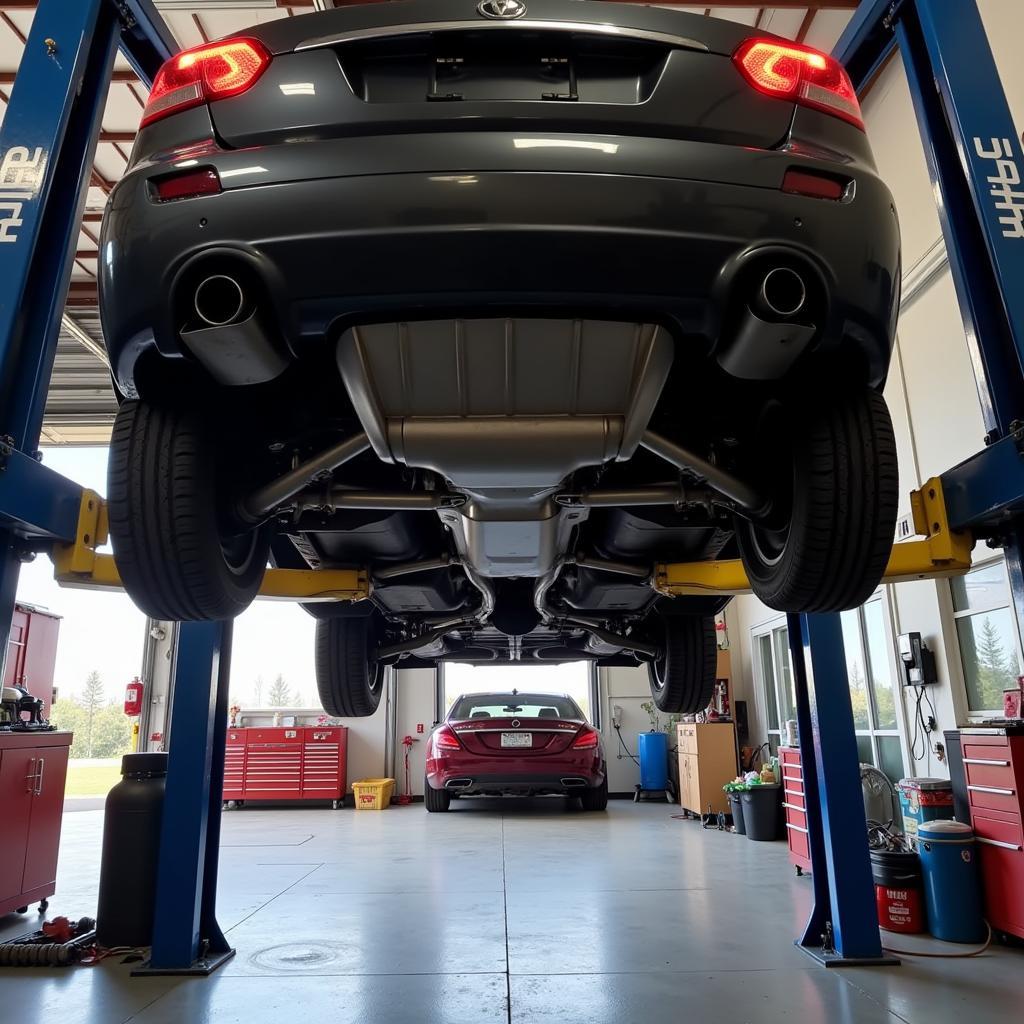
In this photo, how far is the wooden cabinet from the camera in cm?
736

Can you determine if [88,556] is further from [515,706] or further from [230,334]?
[515,706]

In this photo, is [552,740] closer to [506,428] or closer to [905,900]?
[905,900]

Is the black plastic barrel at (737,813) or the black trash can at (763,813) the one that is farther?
the black plastic barrel at (737,813)

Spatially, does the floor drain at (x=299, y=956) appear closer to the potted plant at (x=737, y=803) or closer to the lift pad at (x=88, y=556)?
the lift pad at (x=88, y=556)

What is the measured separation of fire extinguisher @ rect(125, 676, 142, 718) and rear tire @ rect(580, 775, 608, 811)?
5739 millimetres

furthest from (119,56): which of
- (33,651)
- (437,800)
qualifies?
(437,800)

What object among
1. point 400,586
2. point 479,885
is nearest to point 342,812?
point 479,885

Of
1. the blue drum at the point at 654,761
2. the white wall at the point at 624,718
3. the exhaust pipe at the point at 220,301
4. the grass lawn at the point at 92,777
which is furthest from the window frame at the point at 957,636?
the grass lawn at the point at 92,777

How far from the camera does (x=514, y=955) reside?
300cm

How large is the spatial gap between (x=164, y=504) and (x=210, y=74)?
730 mm

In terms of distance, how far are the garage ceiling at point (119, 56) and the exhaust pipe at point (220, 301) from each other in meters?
3.63

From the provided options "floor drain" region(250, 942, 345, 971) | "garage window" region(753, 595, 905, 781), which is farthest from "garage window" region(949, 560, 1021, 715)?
"floor drain" region(250, 942, 345, 971)

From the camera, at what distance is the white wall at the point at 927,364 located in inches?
186

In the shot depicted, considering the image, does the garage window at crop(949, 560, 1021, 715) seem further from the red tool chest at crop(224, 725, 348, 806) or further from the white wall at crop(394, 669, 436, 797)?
the red tool chest at crop(224, 725, 348, 806)
